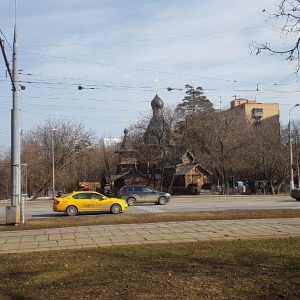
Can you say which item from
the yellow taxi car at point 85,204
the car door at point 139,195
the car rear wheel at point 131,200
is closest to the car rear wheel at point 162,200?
the car door at point 139,195

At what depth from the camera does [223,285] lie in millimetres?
6301

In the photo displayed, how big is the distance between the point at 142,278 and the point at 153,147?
178 feet

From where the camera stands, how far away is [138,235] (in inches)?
538

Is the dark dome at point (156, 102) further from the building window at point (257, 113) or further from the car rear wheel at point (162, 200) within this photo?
the building window at point (257, 113)

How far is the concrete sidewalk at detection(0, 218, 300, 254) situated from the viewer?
39.2 feet

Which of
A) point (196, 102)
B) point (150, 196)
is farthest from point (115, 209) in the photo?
point (196, 102)

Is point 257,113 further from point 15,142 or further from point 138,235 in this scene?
point 138,235

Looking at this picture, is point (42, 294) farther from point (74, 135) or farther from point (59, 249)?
point (74, 135)

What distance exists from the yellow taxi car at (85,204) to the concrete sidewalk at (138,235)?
950 cm

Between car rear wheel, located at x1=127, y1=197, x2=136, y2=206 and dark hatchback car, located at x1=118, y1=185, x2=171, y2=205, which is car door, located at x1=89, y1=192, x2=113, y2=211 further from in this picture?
car rear wheel, located at x1=127, y1=197, x2=136, y2=206

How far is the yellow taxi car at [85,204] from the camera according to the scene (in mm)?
25250

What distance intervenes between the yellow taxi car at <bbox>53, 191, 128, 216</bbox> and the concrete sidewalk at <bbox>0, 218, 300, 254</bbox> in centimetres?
950

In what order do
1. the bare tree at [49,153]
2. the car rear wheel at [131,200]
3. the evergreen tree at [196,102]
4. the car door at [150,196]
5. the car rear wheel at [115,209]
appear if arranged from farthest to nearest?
the evergreen tree at [196,102], the bare tree at [49,153], the car rear wheel at [131,200], the car door at [150,196], the car rear wheel at [115,209]

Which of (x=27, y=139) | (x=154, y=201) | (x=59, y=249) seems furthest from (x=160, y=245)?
(x=27, y=139)
